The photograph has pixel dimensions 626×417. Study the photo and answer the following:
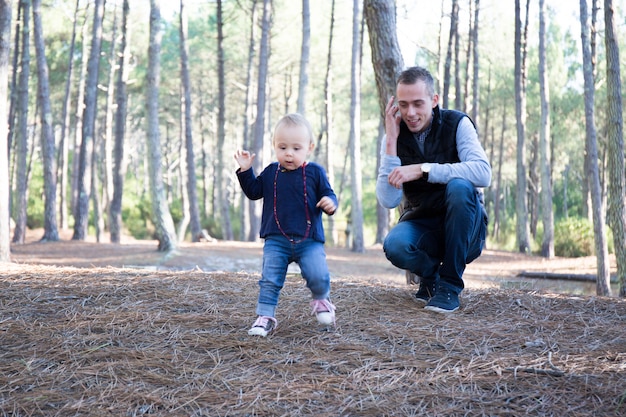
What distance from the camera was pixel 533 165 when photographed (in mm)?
28812

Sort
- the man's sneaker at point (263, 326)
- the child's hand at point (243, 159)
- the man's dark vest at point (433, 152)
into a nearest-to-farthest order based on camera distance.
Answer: the man's sneaker at point (263, 326) < the child's hand at point (243, 159) < the man's dark vest at point (433, 152)

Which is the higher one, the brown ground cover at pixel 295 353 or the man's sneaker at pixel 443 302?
the man's sneaker at pixel 443 302

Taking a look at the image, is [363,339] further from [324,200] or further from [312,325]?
[324,200]

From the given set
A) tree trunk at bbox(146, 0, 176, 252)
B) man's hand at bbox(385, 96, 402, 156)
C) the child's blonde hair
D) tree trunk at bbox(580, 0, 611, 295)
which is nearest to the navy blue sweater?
the child's blonde hair

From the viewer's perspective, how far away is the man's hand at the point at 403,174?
3.69 meters

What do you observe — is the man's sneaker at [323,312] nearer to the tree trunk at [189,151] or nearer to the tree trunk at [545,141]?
the tree trunk at [189,151]

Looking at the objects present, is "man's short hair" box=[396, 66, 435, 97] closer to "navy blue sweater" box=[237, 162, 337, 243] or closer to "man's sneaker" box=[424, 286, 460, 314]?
"navy blue sweater" box=[237, 162, 337, 243]

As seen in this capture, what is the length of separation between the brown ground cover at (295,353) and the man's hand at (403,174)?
2.71ft

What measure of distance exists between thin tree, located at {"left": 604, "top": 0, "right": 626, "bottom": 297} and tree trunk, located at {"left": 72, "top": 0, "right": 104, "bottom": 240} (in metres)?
15.1

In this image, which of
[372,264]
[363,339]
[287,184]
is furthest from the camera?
[372,264]

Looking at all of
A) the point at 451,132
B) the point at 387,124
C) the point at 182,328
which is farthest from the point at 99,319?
the point at 451,132

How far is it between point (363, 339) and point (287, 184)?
947 mm

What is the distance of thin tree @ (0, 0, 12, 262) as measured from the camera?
7.61 metres

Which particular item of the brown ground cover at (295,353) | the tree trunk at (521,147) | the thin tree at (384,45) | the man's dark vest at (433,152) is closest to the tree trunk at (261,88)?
the tree trunk at (521,147)
